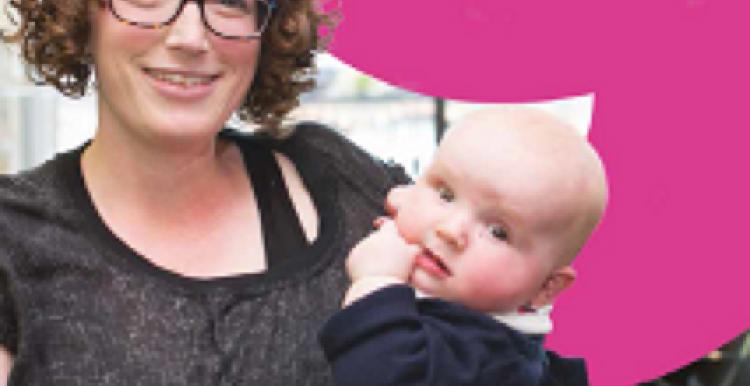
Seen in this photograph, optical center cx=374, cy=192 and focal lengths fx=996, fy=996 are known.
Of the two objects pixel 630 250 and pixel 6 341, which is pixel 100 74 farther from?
pixel 630 250

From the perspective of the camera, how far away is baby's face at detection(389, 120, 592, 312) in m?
1.31

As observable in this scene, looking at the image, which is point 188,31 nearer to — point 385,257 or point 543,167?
point 385,257

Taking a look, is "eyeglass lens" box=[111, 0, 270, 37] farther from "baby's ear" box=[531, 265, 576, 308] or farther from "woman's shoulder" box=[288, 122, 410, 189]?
"baby's ear" box=[531, 265, 576, 308]

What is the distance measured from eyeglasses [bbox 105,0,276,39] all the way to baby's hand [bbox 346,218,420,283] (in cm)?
43

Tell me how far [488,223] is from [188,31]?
1.83 feet

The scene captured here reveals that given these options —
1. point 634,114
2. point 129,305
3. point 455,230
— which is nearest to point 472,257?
point 455,230

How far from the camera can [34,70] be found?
1758 millimetres

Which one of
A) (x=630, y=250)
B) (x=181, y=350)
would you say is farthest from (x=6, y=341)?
(x=630, y=250)

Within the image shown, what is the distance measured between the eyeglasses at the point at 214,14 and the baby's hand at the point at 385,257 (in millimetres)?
431

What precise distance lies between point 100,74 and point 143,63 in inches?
4.5

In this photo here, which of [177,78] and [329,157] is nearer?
[177,78]

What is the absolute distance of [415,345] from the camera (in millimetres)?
1256

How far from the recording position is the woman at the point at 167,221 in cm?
145

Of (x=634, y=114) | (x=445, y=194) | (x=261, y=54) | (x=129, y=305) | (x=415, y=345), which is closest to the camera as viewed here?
(x=415, y=345)
